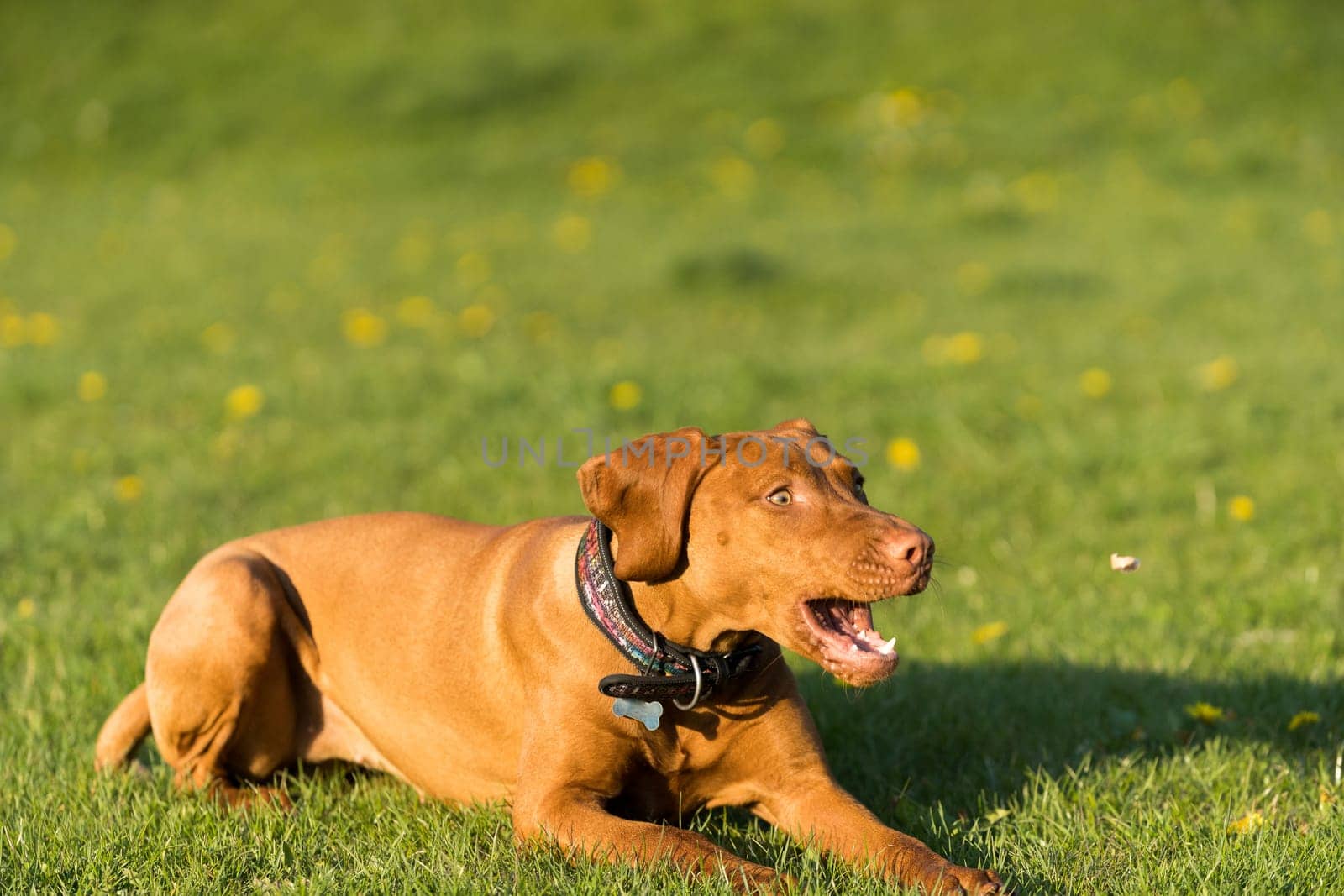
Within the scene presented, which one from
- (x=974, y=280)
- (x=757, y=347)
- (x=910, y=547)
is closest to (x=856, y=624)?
(x=910, y=547)

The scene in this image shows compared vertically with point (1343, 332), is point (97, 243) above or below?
above

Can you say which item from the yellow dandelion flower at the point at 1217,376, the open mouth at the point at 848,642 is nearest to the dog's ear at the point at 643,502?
the open mouth at the point at 848,642

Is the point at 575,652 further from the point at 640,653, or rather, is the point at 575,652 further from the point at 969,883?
the point at 969,883

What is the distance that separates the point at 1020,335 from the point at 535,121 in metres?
8.93

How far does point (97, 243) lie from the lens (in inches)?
526

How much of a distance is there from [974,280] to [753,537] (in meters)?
8.81

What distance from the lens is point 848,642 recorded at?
3352 mm

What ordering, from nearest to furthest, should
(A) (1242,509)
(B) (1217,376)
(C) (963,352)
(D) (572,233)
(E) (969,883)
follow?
(E) (969,883) < (A) (1242,509) < (B) (1217,376) < (C) (963,352) < (D) (572,233)

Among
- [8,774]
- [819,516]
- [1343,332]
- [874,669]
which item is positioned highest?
[819,516]

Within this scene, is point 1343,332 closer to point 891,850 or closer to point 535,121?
point 891,850

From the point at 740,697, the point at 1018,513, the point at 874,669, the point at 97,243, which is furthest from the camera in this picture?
the point at 97,243

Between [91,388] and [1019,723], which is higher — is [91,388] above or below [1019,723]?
above

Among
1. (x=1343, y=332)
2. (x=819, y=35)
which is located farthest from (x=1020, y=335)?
(x=819, y=35)

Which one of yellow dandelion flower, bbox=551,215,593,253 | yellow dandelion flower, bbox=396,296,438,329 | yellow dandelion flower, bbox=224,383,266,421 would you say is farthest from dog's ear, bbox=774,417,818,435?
yellow dandelion flower, bbox=551,215,593,253
